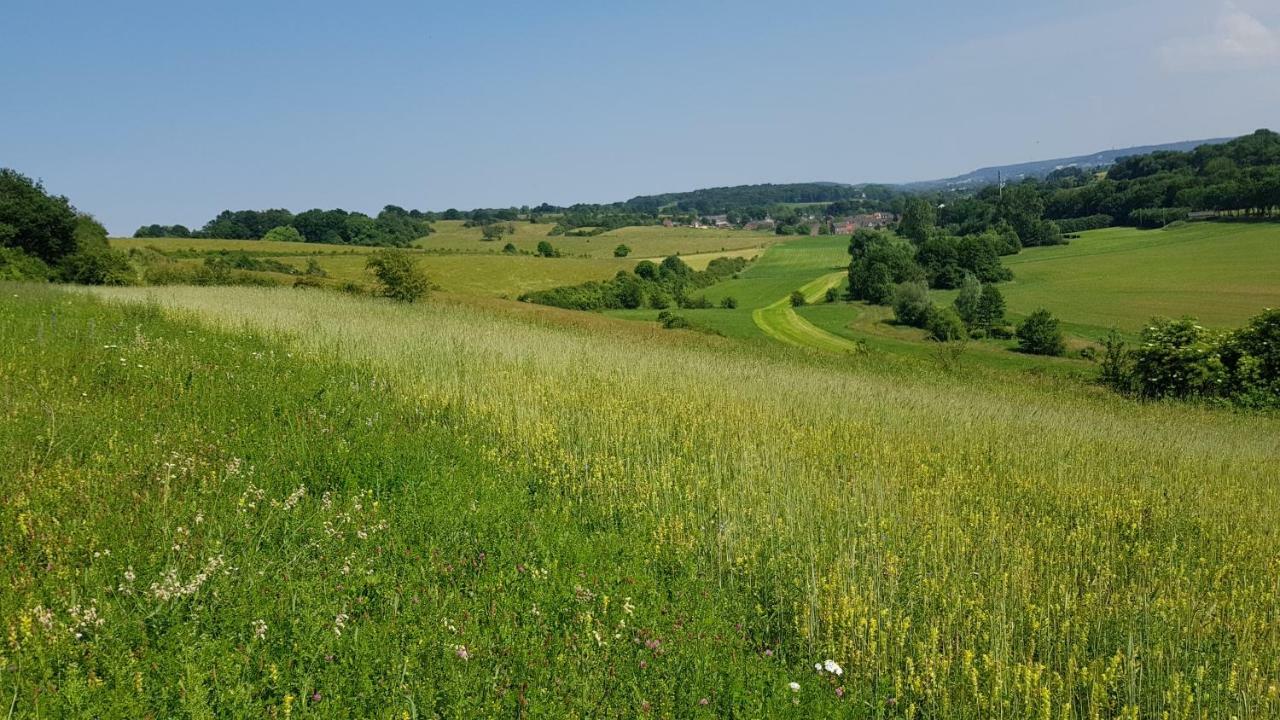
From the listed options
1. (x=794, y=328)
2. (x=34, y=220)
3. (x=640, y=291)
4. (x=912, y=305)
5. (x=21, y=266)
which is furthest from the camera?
(x=640, y=291)

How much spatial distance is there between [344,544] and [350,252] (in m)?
91.8

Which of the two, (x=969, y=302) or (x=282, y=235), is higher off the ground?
(x=282, y=235)

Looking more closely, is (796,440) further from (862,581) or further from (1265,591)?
(1265,591)

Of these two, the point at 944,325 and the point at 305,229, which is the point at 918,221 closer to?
the point at 944,325

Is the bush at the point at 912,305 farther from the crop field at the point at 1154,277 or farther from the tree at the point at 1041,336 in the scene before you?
the tree at the point at 1041,336

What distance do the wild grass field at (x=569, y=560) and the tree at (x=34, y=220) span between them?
1882 inches

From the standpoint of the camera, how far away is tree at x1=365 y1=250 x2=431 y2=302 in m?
30.5

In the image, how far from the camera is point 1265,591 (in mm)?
5312

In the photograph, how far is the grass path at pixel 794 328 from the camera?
67.1 m

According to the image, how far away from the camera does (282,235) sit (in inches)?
4031

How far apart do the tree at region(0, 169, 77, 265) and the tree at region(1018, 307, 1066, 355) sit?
74.8 metres

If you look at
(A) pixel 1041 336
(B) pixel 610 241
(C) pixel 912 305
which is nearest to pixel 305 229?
(B) pixel 610 241

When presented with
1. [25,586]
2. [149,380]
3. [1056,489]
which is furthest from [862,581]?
[149,380]

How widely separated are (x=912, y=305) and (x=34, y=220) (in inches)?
3113
